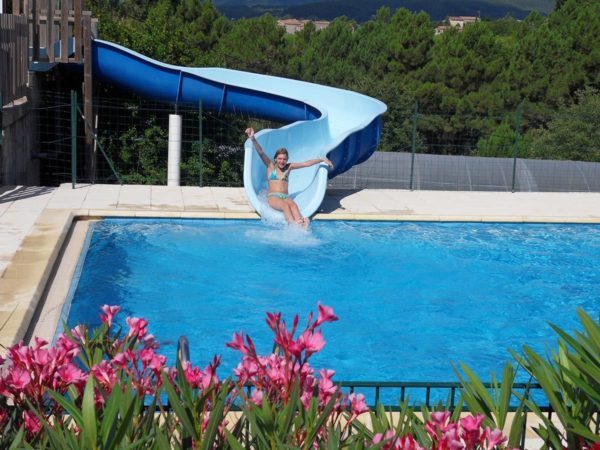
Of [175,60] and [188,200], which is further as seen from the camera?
[175,60]

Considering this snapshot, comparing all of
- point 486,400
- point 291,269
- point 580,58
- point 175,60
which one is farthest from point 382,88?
point 486,400

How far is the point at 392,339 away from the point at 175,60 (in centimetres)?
1303

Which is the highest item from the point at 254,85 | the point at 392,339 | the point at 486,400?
the point at 254,85

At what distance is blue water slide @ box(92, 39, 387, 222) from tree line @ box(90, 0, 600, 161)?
10.8m

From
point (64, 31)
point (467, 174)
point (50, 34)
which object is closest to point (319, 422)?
point (64, 31)

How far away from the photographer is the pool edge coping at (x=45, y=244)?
6.19 m

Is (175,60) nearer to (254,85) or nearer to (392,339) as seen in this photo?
(254,85)

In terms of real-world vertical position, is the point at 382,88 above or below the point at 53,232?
above

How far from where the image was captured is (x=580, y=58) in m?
31.5

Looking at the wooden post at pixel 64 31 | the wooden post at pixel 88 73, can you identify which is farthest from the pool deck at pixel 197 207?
the wooden post at pixel 64 31

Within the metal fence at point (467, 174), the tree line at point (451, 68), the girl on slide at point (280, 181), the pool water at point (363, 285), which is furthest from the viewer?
the tree line at point (451, 68)

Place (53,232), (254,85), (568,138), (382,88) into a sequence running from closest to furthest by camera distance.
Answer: (53,232) → (254,85) → (568,138) → (382,88)

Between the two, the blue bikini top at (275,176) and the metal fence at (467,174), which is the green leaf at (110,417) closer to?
the blue bikini top at (275,176)

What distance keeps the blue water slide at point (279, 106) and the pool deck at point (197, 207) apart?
49 centimetres
